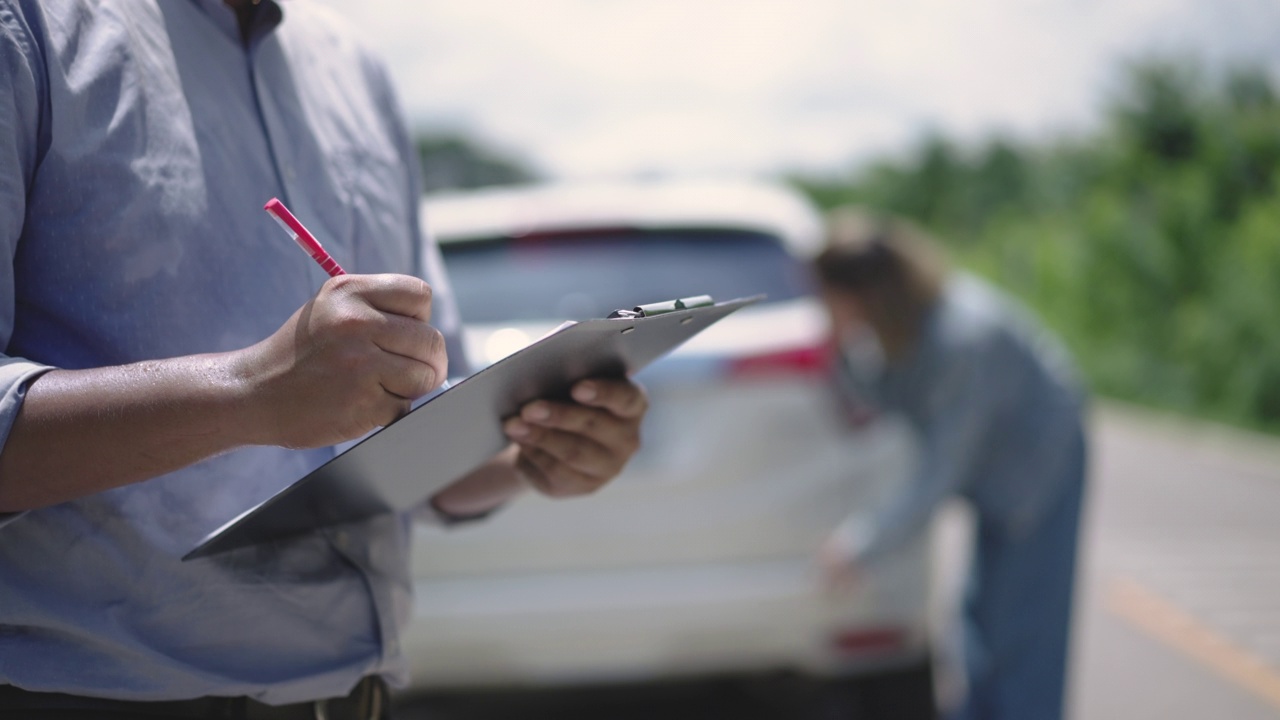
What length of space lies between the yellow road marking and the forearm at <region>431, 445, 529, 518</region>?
12.0 ft

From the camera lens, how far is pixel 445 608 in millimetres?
3271

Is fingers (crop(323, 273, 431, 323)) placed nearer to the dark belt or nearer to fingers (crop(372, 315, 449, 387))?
fingers (crop(372, 315, 449, 387))

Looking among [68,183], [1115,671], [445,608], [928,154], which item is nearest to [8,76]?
[68,183]

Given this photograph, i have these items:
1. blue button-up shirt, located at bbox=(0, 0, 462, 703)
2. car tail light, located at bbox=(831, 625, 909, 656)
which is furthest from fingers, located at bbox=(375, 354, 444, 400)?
car tail light, located at bbox=(831, 625, 909, 656)

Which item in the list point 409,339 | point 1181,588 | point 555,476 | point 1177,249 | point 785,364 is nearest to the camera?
point 409,339

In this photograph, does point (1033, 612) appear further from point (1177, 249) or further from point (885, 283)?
point (1177, 249)

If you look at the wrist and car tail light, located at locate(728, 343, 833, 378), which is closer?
the wrist

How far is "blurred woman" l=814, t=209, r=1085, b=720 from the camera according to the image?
3193mm

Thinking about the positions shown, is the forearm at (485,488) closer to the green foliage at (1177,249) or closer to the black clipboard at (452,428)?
the black clipboard at (452,428)

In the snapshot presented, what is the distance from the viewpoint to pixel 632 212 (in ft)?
11.8

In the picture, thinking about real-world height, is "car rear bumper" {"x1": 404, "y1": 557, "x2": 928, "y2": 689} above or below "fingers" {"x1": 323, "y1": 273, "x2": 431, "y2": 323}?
below

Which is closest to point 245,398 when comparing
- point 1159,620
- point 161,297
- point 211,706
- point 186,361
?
point 186,361

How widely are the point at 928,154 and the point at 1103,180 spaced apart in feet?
100

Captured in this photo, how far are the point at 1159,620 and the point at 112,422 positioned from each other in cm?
529
